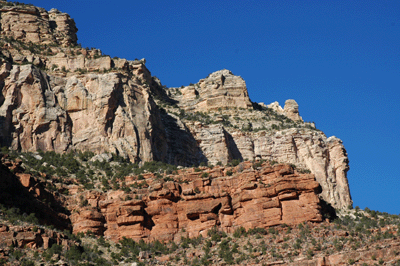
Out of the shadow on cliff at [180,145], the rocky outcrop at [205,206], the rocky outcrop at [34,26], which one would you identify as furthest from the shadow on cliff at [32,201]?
the rocky outcrop at [34,26]

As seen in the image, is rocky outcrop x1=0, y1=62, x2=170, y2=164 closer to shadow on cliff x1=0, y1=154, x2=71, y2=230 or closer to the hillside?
the hillside

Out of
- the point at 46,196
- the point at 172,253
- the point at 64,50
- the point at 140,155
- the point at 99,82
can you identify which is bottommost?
the point at 172,253

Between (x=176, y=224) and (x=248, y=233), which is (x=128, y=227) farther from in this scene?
(x=248, y=233)

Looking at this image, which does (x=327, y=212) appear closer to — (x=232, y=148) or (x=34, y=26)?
(x=232, y=148)

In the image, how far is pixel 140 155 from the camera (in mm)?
108000

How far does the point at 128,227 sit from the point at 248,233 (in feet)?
43.7

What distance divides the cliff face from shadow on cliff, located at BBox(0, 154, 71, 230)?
13385 millimetres

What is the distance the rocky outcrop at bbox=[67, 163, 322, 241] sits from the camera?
297 ft

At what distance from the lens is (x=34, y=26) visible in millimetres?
130625

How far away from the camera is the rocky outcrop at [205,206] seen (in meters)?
90.4

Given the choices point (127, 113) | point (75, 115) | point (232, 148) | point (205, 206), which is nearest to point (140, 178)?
point (205, 206)

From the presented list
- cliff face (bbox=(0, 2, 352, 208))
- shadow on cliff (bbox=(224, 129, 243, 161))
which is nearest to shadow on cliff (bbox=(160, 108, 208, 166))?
cliff face (bbox=(0, 2, 352, 208))

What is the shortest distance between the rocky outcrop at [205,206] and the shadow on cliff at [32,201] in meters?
1.82

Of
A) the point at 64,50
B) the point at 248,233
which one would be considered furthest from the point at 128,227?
the point at 64,50
